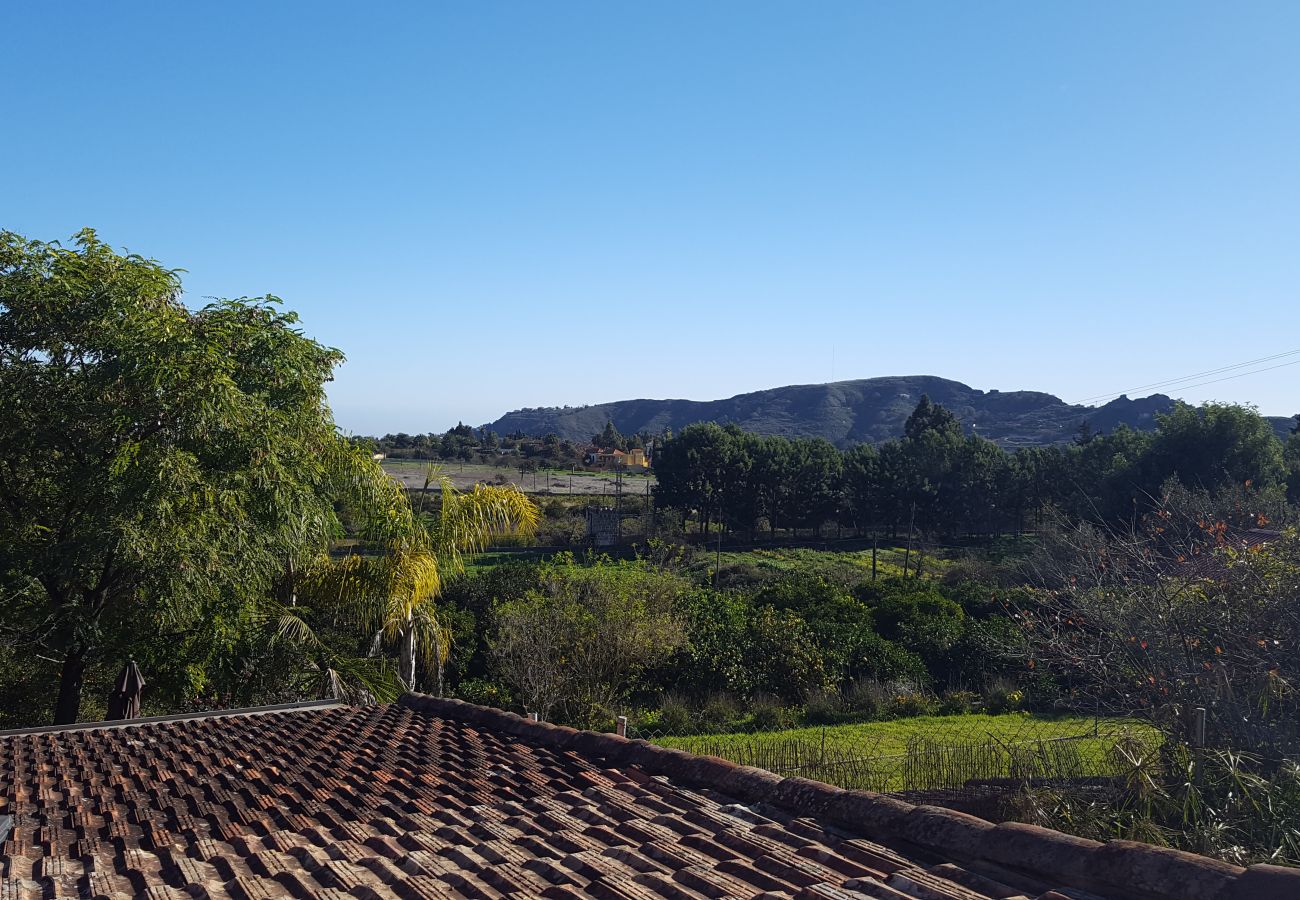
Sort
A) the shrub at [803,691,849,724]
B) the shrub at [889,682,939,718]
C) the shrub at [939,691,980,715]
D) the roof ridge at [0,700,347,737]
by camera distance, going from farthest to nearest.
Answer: the shrub at [939,691,980,715], the shrub at [889,682,939,718], the shrub at [803,691,849,724], the roof ridge at [0,700,347,737]

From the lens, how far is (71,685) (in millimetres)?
13641

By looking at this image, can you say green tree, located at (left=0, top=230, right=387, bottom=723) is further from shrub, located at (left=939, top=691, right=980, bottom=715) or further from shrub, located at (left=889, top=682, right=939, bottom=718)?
shrub, located at (left=939, top=691, right=980, bottom=715)

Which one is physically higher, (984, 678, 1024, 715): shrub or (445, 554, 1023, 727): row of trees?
(445, 554, 1023, 727): row of trees

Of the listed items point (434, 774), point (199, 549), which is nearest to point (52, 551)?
point (199, 549)

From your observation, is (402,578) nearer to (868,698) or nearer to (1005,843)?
(868,698)

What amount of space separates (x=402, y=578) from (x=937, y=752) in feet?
27.9

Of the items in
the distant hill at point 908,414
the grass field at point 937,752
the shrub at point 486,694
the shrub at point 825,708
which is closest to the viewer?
the grass field at point 937,752

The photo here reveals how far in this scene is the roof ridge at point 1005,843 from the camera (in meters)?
3.11

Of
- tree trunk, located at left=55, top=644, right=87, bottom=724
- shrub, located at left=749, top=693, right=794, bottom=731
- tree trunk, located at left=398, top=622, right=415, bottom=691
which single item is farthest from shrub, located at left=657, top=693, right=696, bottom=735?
tree trunk, located at left=55, top=644, right=87, bottom=724

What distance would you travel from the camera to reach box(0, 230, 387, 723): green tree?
40.0ft

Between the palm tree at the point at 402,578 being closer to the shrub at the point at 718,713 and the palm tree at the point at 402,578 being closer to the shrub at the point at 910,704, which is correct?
the shrub at the point at 718,713

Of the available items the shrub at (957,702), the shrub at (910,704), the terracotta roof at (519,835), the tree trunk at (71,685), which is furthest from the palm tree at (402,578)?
the shrub at (957,702)

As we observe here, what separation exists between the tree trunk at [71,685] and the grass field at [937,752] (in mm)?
9479

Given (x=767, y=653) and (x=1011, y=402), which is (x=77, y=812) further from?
(x=1011, y=402)
